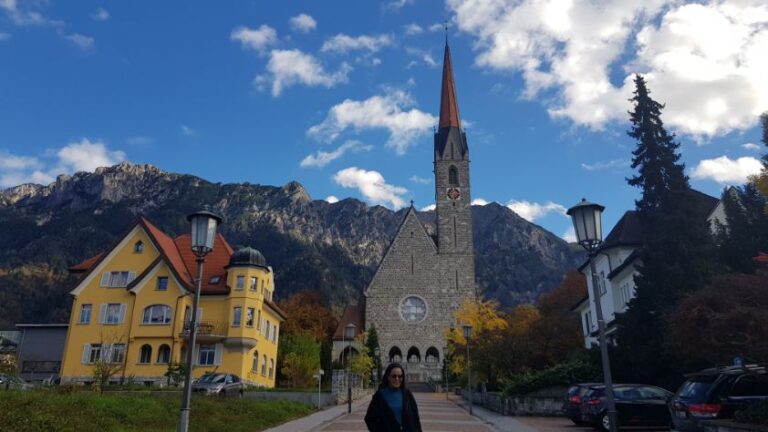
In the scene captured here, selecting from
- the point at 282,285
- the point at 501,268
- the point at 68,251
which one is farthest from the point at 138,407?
the point at 501,268

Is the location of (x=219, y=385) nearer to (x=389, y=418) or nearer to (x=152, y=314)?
(x=152, y=314)

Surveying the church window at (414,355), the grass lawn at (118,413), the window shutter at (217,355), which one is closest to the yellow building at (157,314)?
the window shutter at (217,355)

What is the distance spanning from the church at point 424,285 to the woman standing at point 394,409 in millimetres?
57022

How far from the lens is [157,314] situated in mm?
36188

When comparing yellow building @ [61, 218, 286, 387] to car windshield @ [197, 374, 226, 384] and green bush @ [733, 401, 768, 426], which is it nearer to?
car windshield @ [197, 374, 226, 384]

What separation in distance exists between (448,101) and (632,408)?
63.9 metres

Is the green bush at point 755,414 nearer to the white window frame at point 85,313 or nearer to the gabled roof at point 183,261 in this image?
the gabled roof at point 183,261

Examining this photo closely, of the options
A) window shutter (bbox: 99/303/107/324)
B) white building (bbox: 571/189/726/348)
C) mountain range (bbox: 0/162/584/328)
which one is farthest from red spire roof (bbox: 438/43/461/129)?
mountain range (bbox: 0/162/584/328)

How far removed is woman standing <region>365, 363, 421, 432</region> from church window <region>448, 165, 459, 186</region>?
→ 6562 centimetres

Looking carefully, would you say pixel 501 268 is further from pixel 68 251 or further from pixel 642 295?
pixel 642 295

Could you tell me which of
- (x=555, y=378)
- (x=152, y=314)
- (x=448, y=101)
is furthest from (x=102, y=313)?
(x=448, y=101)

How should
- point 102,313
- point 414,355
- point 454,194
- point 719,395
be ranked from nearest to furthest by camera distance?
1. point 719,395
2. point 102,313
3. point 414,355
4. point 454,194

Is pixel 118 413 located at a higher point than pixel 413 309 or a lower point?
lower

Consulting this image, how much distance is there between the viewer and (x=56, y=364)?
138 ft
